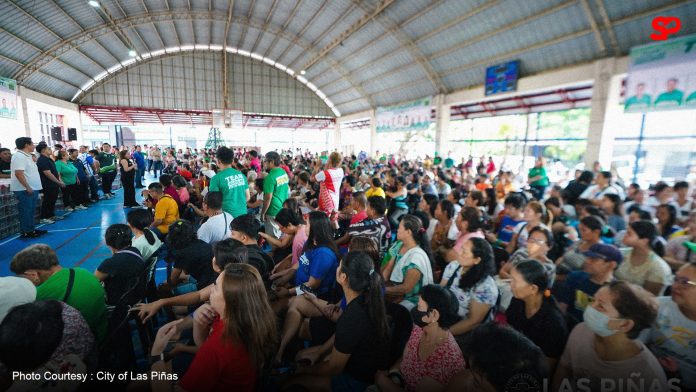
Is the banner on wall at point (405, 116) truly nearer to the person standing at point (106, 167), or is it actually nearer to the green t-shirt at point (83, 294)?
the person standing at point (106, 167)

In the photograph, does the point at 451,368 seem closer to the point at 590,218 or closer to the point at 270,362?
the point at 270,362

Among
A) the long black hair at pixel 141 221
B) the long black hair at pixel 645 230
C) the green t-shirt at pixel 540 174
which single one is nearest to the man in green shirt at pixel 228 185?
the long black hair at pixel 141 221

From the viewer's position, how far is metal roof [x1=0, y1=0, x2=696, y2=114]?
922 centimetres

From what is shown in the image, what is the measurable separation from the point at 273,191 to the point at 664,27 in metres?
10.1

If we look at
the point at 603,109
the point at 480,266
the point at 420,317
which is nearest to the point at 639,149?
the point at 603,109

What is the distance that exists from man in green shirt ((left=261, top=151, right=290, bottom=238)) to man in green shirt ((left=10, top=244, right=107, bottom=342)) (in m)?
2.19

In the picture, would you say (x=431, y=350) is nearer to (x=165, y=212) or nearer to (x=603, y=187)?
(x=165, y=212)

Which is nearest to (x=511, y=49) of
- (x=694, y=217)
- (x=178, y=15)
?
(x=694, y=217)

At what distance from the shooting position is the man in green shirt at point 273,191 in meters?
4.13

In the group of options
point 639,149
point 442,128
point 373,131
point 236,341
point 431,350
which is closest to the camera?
point 236,341

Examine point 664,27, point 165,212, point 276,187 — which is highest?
point 664,27

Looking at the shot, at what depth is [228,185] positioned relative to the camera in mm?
3785

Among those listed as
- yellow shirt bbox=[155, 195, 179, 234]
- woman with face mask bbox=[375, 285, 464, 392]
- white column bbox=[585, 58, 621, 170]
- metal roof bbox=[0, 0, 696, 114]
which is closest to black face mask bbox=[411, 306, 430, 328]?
woman with face mask bbox=[375, 285, 464, 392]

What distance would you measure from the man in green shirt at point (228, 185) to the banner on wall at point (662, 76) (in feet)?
32.4
